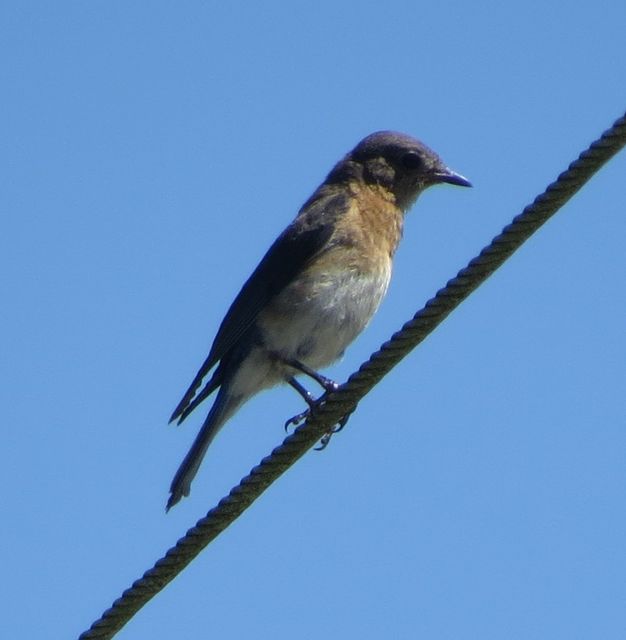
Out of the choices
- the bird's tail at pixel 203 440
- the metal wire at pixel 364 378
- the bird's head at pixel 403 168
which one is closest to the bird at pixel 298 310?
the bird's tail at pixel 203 440

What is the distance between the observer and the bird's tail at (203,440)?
733 centimetres

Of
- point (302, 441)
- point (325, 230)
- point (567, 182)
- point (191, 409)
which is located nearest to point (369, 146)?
point (325, 230)

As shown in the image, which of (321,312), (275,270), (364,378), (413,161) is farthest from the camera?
(413,161)

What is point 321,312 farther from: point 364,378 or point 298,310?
point 364,378

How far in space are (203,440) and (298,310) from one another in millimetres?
856

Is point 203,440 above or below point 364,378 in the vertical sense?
below

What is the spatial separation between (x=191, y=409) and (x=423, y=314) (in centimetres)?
280

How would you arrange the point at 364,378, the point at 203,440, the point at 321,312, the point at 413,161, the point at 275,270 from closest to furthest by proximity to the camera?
1. the point at 364,378
2. the point at 203,440
3. the point at 321,312
4. the point at 275,270
5. the point at 413,161

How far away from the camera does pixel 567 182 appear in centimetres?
451

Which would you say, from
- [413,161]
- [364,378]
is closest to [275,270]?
[413,161]

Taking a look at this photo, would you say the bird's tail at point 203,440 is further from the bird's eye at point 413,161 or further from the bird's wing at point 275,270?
the bird's eye at point 413,161

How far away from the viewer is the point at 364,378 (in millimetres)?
5266

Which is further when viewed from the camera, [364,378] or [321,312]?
[321,312]

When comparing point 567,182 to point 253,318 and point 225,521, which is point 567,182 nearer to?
point 225,521
